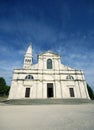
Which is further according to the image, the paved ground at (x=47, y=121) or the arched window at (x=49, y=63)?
the arched window at (x=49, y=63)

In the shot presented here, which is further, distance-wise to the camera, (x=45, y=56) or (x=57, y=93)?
(x=45, y=56)

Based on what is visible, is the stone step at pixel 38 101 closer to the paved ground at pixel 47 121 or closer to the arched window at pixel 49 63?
the arched window at pixel 49 63

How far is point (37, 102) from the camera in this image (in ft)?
61.7

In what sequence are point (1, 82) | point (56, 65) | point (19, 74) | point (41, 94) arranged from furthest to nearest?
point (1, 82), point (56, 65), point (19, 74), point (41, 94)

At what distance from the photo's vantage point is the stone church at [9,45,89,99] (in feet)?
72.7

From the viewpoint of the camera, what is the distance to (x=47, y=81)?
24.0 metres

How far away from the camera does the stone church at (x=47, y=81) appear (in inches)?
873

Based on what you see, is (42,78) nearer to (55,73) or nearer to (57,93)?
(55,73)

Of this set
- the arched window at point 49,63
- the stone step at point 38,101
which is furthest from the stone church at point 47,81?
the stone step at point 38,101

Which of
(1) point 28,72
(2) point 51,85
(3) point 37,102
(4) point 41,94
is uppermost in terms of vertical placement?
(1) point 28,72

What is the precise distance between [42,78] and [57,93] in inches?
211

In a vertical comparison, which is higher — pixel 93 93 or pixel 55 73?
pixel 55 73

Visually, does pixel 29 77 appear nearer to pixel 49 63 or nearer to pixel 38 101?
pixel 49 63

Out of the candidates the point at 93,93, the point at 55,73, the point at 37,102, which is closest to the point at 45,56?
the point at 55,73
